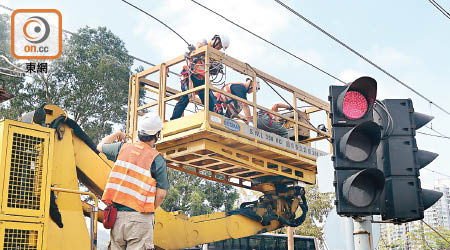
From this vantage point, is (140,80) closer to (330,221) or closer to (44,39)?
(330,221)

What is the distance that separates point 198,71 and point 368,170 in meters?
5.53

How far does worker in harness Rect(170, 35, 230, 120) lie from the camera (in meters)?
9.45

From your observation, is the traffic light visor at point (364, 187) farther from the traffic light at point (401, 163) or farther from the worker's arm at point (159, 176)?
the worker's arm at point (159, 176)

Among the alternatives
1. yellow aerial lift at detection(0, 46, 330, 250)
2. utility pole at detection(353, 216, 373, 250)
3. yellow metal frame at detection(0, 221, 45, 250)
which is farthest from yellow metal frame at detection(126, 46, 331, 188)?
utility pole at detection(353, 216, 373, 250)

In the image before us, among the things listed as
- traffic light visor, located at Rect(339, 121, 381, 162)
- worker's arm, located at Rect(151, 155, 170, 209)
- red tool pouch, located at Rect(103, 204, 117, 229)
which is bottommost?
red tool pouch, located at Rect(103, 204, 117, 229)

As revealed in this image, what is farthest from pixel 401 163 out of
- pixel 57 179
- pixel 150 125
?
pixel 57 179

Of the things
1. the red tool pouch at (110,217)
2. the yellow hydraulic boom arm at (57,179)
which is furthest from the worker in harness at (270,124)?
the red tool pouch at (110,217)

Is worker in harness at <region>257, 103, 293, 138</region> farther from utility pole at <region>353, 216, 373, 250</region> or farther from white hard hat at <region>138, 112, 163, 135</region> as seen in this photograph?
utility pole at <region>353, 216, 373, 250</region>

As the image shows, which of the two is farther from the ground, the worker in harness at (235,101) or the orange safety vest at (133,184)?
the worker in harness at (235,101)

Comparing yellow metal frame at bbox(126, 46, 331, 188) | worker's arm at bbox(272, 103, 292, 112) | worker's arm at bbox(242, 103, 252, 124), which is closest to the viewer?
yellow metal frame at bbox(126, 46, 331, 188)

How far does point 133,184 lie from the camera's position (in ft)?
17.0

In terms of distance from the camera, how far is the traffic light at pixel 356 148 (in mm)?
4410

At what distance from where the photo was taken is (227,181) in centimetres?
1108

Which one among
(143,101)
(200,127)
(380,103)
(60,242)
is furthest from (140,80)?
(143,101)
